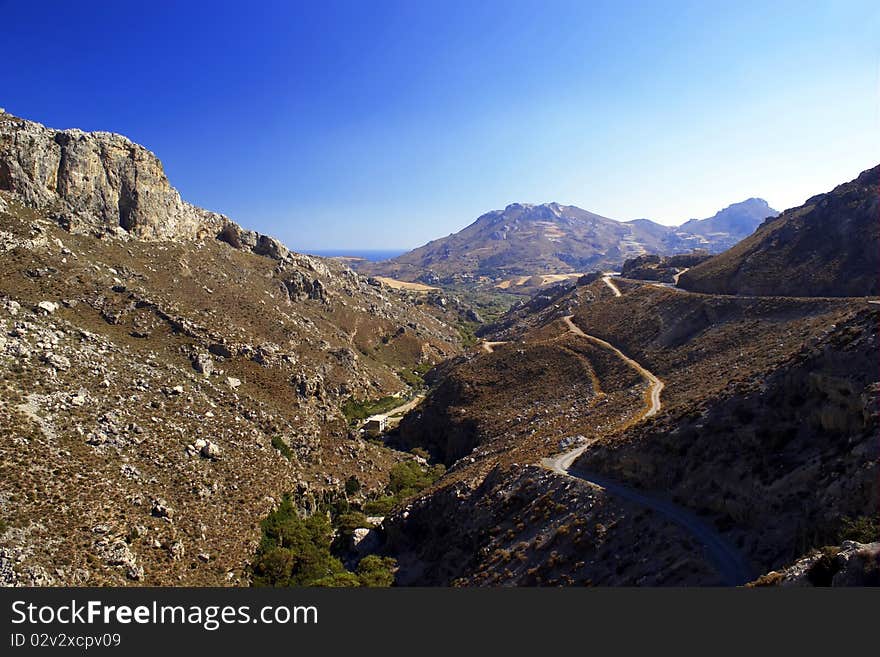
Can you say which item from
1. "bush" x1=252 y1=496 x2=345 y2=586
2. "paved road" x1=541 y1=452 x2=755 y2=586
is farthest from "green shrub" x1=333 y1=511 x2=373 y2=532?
"paved road" x1=541 y1=452 x2=755 y2=586

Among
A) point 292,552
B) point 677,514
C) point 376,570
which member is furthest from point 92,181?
point 677,514

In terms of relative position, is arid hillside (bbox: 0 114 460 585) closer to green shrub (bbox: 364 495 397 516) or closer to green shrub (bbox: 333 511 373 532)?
green shrub (bbox: 364 495 397 516)

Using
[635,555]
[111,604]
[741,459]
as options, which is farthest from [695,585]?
[111,604]

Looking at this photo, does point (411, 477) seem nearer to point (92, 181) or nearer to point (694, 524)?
point (694, 524)

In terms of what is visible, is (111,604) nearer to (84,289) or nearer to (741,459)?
(741,459)

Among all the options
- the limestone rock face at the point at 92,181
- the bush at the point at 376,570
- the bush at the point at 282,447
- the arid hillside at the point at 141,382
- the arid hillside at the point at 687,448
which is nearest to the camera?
the arid hillside at the point at 687,448

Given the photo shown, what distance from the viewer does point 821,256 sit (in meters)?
61.6

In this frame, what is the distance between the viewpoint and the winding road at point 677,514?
65.4ft

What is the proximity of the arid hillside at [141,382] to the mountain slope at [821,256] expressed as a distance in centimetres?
5665

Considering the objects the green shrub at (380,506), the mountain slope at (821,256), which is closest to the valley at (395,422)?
the green shrub at (380,506)

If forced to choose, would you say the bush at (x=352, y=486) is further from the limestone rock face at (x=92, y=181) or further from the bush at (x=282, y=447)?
the limestone rock face at (x=92, y=181)

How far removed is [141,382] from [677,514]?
44.9 meters

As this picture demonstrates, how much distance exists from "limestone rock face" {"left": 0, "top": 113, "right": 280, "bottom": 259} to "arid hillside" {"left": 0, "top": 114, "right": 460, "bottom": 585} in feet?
0.74

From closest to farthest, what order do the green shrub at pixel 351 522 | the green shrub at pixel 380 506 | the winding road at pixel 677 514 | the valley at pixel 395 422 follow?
the winding road at pixel 677 514 → the valley at pixel 395 422 → the green shrub at pixel 351 522 → the green shrub at pixel 380 506
